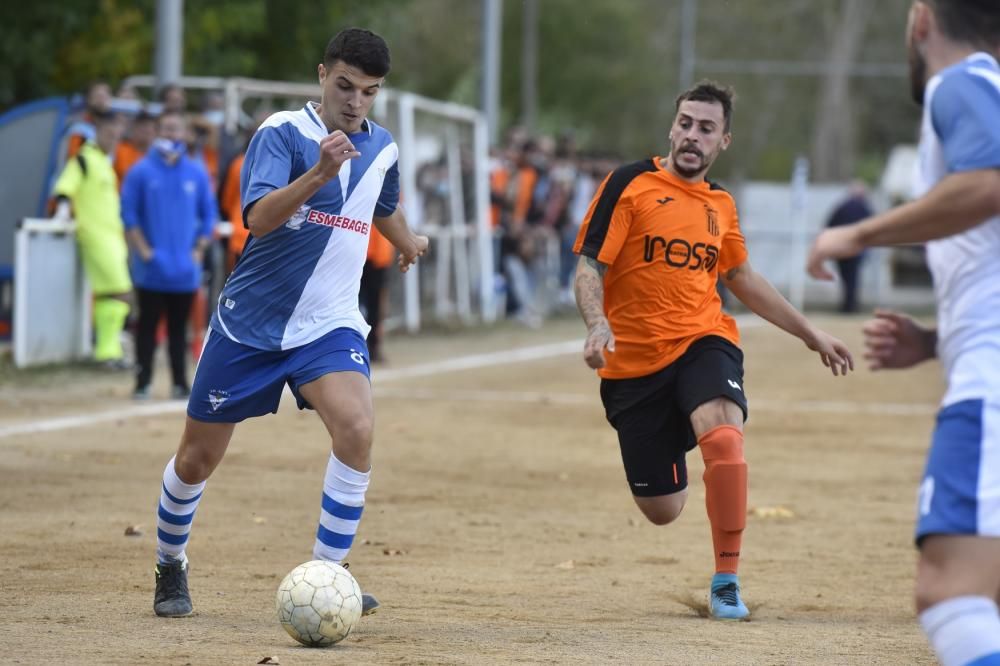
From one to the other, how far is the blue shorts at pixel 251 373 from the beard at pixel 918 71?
8.52ft

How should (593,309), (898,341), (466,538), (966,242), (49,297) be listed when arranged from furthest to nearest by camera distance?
1. (49,297)
2. (466,538)
3. (593,309)
4. (898,341)
5. (966,242)

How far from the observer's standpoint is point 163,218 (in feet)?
45.4

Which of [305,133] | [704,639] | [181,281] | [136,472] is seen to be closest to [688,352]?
[704,639]

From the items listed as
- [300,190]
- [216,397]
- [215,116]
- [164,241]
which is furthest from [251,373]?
[215,116]

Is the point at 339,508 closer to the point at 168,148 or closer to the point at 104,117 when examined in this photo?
the point at 168,148

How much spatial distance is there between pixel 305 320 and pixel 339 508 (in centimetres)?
71

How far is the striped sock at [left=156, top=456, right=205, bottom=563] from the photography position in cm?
639

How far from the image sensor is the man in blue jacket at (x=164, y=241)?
45.1 feet

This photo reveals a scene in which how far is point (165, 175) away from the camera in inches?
547

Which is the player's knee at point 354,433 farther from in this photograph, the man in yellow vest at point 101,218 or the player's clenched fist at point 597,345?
the man in yellow vest at point 101,218

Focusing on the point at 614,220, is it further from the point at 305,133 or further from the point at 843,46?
the point at 843,46

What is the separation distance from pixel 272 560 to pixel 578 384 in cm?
973

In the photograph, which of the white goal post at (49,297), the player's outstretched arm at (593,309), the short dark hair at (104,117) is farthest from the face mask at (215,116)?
the player's outstretched arm at (593,309)

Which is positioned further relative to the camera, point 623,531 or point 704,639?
point 623,531
